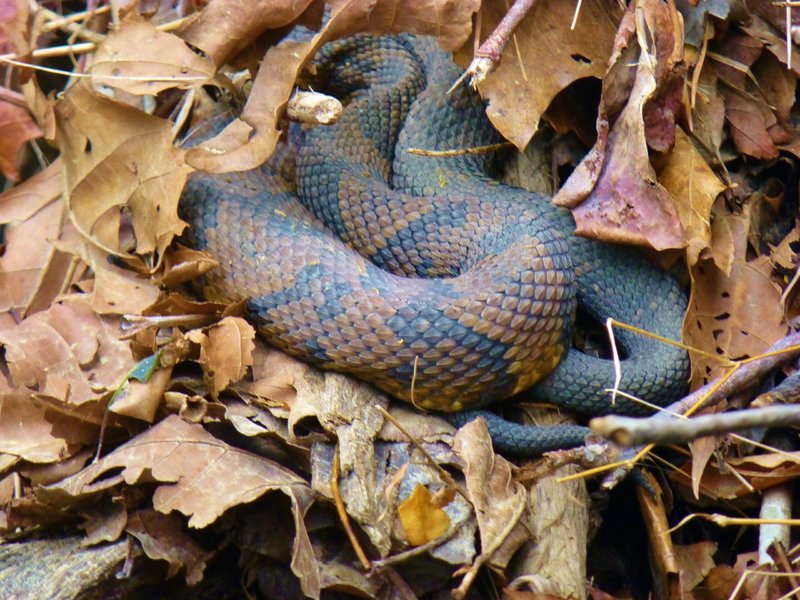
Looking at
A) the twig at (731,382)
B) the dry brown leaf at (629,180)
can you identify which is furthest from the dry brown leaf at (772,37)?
the twig at (731,382)

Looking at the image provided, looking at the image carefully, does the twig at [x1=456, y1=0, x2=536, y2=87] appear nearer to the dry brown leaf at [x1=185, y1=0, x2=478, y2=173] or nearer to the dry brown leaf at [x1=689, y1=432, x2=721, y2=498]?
the dry brown leaf at [x1=185, y1=0, x2=478, y2=173]

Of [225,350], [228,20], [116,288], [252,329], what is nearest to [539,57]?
[228,20]

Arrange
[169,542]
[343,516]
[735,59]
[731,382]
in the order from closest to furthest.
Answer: [343,516]
[169,542]
[731,382]
[735,59]

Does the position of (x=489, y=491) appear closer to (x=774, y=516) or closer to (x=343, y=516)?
(x=343, y=516)


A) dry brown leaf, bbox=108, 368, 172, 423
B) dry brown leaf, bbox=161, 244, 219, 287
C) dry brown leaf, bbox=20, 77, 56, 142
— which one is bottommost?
dry brown leaf, bbox=108, 368, 172, 423

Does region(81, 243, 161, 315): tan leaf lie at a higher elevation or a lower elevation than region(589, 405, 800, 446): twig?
lower

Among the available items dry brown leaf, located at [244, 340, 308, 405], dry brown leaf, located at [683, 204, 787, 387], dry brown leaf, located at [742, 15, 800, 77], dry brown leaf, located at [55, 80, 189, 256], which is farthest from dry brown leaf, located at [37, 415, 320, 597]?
dry brown leaf, located at [742, 15, 800, 77]
